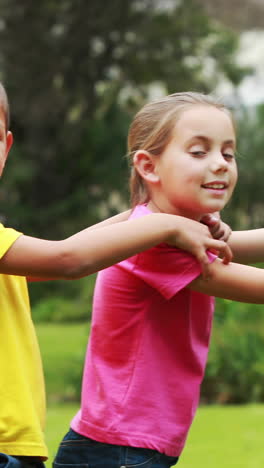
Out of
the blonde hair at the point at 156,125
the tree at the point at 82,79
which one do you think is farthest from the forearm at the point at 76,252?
the tree at the point at 82,79

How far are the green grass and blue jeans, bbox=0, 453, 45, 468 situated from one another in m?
3.56

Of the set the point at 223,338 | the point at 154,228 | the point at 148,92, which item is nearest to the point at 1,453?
the point at 154,228

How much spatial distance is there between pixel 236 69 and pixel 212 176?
18.0 meters

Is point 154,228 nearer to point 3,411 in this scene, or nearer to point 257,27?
point 3,411

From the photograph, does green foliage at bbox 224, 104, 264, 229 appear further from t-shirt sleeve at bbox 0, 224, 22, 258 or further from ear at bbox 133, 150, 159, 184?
t-shirt sleeve at bbox 0, 224, 22, 258

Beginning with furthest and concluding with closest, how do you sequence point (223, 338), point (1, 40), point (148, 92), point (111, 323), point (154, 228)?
point (148, 92)
point (1, 40)
point (223, 338)
point (111, 323)
point (154, 228)

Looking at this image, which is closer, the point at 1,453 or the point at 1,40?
the point at 1,453

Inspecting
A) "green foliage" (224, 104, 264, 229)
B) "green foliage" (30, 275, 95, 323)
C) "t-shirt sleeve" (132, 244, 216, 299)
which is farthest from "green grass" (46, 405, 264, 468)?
"green foliage" (224, 104, 264, 229)

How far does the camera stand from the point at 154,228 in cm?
200

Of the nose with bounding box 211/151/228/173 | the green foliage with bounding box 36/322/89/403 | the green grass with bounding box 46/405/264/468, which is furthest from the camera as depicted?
the green foliage with bounding box 36/322/89/403

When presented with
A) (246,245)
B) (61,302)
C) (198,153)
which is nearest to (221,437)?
(246,245)

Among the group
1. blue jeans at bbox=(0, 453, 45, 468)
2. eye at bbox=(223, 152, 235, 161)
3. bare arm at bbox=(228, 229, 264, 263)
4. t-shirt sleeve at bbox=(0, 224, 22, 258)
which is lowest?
blue jeans at bbox=(0, 453, 45, 468)

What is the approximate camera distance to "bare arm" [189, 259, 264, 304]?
2.13m

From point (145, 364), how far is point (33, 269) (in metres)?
0.49
